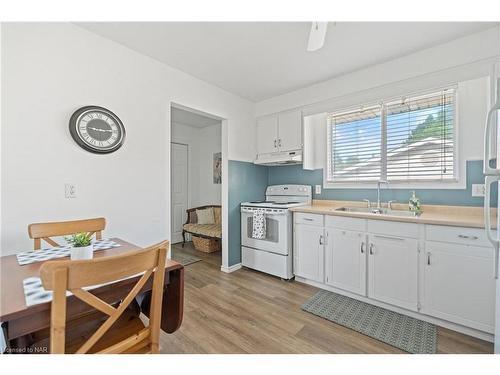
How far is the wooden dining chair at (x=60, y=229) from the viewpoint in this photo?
1.58m

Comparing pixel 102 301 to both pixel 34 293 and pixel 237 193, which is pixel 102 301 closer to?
pixel 34 293

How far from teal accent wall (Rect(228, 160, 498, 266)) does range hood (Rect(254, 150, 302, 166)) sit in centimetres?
19

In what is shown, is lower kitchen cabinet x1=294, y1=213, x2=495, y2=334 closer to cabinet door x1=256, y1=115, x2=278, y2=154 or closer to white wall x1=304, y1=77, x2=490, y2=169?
white wall x1=304, y1=77, x2=490, y2=169

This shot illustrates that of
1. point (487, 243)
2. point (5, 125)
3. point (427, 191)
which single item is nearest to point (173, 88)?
point (5, 125)

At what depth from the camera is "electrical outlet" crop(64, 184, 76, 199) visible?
6.10 ft

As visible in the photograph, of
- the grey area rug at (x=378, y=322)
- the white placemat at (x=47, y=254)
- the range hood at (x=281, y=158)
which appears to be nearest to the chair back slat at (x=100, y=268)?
the white placemat at (x=47, y=254)

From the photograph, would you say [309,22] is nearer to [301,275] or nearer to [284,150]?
[284,150]

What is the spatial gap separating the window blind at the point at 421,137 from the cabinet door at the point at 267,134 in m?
1.42

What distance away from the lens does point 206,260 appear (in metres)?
3.75

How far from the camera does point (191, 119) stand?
4508mm

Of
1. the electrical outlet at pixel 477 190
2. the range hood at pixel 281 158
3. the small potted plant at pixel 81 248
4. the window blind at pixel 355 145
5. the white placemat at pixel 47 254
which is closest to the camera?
the small potted plant at pixel 81 248

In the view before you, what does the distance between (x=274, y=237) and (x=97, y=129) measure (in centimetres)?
222

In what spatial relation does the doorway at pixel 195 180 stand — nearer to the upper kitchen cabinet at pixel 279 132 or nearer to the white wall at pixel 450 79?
the upper kitchen cabinet at pixel 279 132
